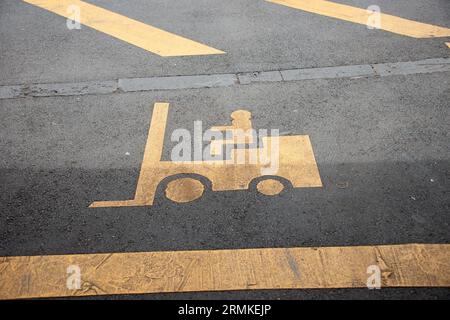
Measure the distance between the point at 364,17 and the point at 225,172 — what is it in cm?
405

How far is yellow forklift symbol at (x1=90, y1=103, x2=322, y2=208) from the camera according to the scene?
3.62 meters

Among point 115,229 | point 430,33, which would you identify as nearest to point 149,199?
A: point 115,229

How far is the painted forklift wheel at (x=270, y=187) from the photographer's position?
3.59m

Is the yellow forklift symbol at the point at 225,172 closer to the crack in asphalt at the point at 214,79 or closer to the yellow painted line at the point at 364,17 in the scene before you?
the crack in asphalt at the point at 214,79

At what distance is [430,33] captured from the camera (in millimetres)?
5855

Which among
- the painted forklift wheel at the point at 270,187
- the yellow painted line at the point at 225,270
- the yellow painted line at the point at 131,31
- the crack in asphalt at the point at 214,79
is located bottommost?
the yellow painted line at the point at 225,270

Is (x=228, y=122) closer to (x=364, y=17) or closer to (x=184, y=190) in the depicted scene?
(x=184, y=190)

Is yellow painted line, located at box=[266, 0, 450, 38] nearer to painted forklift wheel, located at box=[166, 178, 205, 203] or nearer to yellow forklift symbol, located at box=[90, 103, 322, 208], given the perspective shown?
yellow forklift symbol, located at box=[90, 103, 322, 208]

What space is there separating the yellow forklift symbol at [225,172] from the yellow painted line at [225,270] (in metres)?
0.62

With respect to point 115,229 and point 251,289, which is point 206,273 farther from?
point 115,229

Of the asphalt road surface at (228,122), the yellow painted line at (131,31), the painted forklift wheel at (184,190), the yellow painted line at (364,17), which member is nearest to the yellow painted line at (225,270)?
the asphalt road surface at (228,122)

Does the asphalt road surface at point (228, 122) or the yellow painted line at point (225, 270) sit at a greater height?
the asphalt road surface at point (228, 122)

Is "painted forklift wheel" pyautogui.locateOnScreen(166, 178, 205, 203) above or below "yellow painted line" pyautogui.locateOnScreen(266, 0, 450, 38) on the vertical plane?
below

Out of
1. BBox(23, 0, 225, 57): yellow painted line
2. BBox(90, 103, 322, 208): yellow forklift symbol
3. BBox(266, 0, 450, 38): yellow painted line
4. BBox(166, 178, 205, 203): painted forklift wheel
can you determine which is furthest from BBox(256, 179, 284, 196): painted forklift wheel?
BBox(266, 0, 450, 38): yellow painted line
